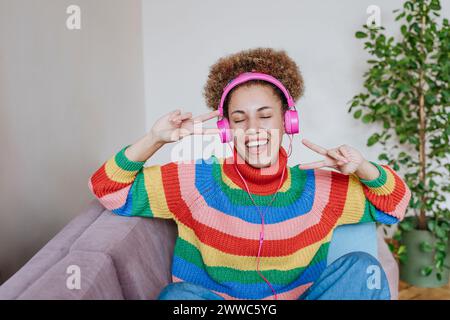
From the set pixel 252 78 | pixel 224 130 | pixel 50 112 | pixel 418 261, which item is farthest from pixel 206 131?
pixel 418 261

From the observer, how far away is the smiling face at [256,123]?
1085mm

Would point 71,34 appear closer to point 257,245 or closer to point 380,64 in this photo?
point 257,245

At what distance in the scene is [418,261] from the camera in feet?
6.35

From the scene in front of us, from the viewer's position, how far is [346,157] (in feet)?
3.43

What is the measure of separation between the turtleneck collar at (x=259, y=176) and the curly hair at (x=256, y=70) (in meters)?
0.14

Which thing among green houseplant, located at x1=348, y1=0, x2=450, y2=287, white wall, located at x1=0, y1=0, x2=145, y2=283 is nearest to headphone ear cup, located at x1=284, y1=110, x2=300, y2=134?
white wall, located at x1=0, y1=0, x2=145, y2=283

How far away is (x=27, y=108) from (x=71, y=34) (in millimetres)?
361

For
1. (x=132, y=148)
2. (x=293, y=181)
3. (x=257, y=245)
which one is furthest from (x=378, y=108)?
(x=132, y=148)

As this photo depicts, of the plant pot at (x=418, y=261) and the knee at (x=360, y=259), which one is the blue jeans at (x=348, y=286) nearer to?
the knee at (x=360, y=259)

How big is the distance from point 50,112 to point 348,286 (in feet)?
3.34

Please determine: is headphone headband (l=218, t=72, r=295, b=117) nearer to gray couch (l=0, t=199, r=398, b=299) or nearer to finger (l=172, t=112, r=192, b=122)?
finger (l=172, t=112, r=192, b=122)

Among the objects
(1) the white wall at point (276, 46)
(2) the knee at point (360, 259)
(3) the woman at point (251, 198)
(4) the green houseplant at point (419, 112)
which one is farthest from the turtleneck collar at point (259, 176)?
(1) the white wall at point (276, 46)

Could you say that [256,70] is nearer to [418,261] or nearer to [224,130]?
[224,130]

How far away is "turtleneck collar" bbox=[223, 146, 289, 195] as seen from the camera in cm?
111
